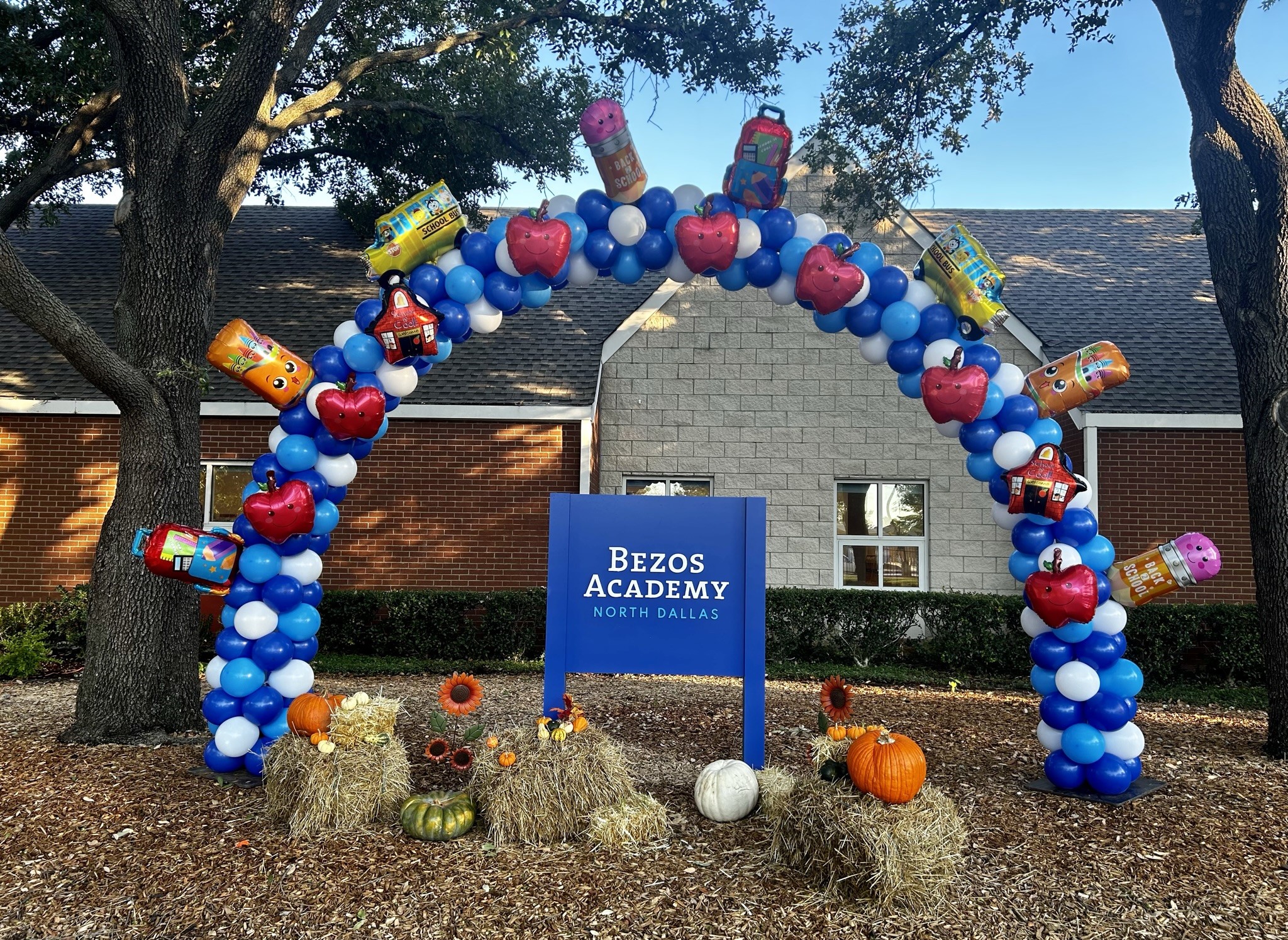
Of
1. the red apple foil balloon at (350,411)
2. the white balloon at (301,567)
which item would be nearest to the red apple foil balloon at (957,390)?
the red apple foil balloon at (350,411)

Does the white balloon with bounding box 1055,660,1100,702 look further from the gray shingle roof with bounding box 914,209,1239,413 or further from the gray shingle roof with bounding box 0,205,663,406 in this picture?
the gray shingle roof with bounding box 0,205,663,406

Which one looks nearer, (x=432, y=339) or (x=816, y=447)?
(x=432, y=339)

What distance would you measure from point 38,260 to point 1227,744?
16.0 metres

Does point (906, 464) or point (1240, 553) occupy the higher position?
point (906, 464)

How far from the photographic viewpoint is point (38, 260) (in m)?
12.9

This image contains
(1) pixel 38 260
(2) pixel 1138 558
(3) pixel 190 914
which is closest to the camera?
(3) pixel 190 914

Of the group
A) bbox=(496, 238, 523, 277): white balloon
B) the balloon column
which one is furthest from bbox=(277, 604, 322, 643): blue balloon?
bbox=(496, 238, 523, 277): white balloon

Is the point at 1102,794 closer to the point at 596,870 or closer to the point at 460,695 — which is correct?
the point at 596,870

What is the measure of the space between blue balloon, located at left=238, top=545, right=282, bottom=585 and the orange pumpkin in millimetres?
3460

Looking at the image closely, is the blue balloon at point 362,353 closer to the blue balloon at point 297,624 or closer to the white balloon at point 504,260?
the white balloon at point 504,260

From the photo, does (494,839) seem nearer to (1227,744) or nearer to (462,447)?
(1227,744)

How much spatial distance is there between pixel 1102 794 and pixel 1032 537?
4.95 ft

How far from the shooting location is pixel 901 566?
11164 mm

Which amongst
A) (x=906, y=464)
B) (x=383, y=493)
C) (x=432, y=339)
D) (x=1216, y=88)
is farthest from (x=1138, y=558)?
(x=383, y=493)
